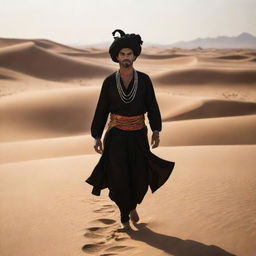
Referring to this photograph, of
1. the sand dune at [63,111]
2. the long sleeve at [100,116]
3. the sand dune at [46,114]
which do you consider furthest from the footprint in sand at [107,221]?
the sand dune at [63,111]

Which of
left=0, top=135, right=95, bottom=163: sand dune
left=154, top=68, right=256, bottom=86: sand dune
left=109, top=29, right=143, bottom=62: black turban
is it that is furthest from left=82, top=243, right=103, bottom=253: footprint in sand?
left=154, top=68, right=256, bottom=86: sand dune

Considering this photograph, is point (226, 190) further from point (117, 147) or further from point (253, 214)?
point (117, 147)

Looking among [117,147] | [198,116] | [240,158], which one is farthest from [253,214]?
[198,116]

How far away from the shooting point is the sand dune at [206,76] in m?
30.3

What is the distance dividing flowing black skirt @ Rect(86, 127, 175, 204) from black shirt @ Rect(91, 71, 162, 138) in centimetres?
17

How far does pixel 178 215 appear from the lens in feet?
14.9

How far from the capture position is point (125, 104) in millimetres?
4191

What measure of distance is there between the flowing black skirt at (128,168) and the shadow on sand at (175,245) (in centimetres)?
37

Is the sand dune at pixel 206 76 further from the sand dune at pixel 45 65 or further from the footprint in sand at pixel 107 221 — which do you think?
the footprint in sand at pixel 107 221

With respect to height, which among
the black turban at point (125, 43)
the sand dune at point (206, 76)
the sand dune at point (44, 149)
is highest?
the sand dune at point (206, 76)

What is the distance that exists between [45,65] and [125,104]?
34612 millimetres

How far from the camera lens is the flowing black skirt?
420 cm

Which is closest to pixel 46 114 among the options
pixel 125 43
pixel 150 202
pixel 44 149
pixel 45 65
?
pixel 44 149

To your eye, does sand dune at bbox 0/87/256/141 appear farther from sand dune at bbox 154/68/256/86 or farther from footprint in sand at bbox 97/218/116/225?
sand dune at bbox 154/68/256/86
